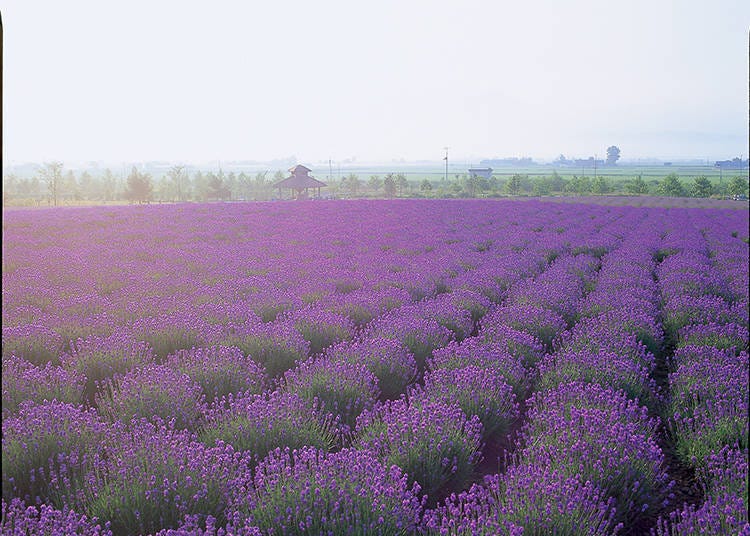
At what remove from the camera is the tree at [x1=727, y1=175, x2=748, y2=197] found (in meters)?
50.8

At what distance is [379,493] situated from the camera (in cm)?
245

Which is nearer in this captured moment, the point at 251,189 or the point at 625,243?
the point at 625,243

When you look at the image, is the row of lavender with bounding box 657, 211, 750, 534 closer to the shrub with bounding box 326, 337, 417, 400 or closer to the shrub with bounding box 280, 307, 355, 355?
the shrub with bounding box 326, 337, 417, 400

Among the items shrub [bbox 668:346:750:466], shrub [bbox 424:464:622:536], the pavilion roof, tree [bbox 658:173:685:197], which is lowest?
shrub [bbox 668:346:750:466]

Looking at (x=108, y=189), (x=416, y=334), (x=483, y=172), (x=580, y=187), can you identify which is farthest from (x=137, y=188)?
(x=483, y=172)

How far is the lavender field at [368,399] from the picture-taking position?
2529 mm

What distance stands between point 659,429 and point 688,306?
2839 mm

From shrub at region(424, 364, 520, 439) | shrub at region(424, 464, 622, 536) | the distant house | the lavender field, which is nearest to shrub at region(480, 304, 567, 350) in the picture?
the lavender field

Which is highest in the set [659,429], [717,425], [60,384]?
[60,384]

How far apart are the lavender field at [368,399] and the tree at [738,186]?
49.2 m

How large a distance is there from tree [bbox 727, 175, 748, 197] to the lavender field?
49.2 meters

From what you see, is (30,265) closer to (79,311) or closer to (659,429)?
(79,311)

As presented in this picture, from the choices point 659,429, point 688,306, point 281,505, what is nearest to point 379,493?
point 281,505

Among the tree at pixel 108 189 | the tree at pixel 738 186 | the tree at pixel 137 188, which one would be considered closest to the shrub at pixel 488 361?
the tree at pixel 738 186
